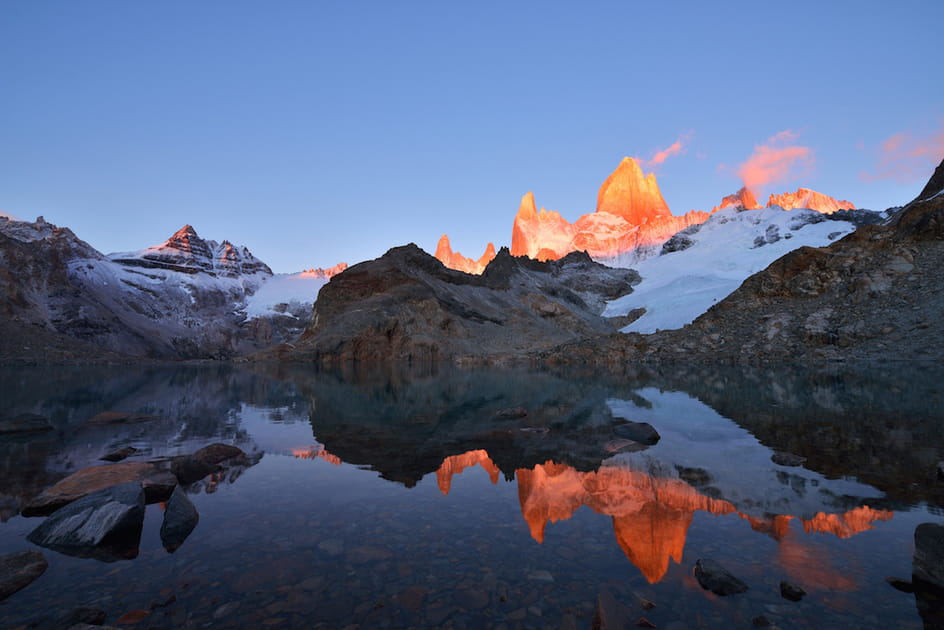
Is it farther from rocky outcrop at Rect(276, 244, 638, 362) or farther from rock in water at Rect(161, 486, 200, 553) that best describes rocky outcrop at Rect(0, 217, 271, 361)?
rock in water at Rect(161, 486, 200, 553)

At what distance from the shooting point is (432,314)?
312 ft

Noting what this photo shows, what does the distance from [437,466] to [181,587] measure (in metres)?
7.16

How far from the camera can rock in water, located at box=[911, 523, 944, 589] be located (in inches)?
219

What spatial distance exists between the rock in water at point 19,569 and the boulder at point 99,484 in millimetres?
2818

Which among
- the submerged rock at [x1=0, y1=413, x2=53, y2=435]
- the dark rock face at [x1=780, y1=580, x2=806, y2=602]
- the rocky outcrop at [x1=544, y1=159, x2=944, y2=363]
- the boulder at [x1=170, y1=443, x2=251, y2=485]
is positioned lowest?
the dark rock face at [x1=780, y1=580, x2=806, y2=602]

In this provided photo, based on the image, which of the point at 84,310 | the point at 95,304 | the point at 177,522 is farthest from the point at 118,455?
the point at 95,304

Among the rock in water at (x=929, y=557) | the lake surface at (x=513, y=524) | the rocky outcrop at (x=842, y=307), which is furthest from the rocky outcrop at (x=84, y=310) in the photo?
the rocky outcrop at (x=842, y=307)

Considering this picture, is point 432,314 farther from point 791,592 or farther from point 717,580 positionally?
point 791,592

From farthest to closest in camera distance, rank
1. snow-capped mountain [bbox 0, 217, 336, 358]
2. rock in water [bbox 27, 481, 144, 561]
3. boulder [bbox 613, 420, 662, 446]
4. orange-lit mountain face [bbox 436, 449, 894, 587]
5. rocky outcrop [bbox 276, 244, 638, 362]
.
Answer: snow-capped mountain [bbox 0, 217, 336, 358], rocky outcrop [bbox 276, 244, 638, 362], boulder [bbox 613, 420, 662, 446], rock in water [bbox 27, 481, 144, 561], orange-lit mountain face [bbox 436, 449, 894, 587]

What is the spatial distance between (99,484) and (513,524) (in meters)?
8.67

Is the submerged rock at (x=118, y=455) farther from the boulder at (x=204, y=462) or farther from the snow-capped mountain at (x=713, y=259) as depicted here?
the snow-capped mountain at (x=713, y=259)

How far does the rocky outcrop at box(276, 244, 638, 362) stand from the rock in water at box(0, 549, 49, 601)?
76151 mm

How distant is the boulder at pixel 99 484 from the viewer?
29.3 ft

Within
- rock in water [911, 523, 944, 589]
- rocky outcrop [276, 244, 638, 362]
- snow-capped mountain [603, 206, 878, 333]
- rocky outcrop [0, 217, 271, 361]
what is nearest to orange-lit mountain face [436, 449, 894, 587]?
rock in water [911, 523, 944, 589]
